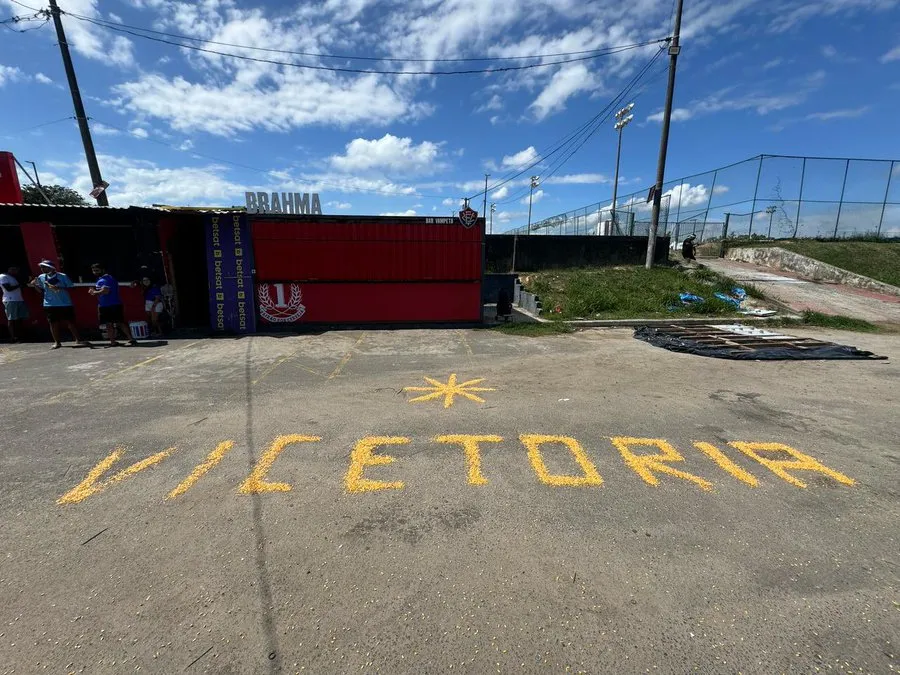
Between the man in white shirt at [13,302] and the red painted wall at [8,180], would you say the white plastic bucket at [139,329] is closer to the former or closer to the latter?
the man in white shirt at [13,302]

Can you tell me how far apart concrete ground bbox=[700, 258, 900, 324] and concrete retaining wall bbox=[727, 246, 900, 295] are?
333mm

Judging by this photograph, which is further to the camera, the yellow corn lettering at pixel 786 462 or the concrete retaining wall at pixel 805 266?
the concrete retaining wall at pixel 805 266

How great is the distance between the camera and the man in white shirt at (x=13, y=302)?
8898 mm

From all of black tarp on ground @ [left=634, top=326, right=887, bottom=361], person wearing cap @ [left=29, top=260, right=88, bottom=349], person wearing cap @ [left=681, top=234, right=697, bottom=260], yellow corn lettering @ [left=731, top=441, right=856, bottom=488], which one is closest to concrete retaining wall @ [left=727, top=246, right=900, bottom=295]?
person wearing cap @ [left=681, top=234, right=697, bottom=260]

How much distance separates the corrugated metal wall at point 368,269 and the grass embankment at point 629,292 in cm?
318

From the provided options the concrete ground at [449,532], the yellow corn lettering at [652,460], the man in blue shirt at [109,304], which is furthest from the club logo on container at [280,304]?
the yellow corn lettering at [652,460]

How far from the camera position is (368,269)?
11570 millimetres

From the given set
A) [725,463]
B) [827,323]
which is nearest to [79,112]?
[725,463]

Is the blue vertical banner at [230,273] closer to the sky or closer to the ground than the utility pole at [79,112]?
closer to the ground

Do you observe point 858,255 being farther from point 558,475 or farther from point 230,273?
point 230,273

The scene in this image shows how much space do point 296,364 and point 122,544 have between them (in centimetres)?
499

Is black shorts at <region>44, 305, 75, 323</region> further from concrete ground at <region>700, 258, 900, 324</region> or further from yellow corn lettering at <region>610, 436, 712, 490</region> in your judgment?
concrete ground at <region>700, 258, 900, 324</region>

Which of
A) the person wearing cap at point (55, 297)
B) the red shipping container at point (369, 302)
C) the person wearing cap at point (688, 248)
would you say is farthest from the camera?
the person wearing cap at point (688, 248)

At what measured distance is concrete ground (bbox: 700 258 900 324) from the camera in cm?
1249
